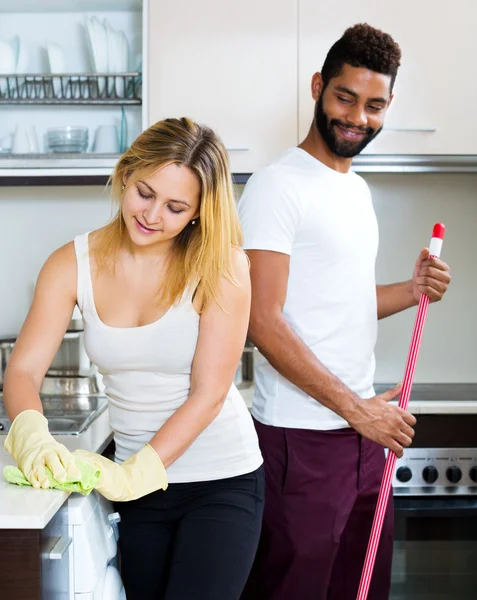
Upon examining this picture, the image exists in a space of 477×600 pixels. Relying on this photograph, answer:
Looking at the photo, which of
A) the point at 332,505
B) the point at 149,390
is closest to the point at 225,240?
the point at 149,390

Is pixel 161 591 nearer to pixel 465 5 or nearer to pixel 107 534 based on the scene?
pixel 107 534

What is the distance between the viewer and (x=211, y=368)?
1.40m

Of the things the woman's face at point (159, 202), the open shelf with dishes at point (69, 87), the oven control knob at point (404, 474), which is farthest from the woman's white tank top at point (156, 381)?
the open shelf with dishes at point (69, 87)

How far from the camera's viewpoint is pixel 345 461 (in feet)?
5.81

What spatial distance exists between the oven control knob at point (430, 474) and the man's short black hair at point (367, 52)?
1005mm

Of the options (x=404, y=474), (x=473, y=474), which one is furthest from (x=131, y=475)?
(x=473, y=474)

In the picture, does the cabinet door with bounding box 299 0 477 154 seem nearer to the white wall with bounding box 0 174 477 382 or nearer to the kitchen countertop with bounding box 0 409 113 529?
the white wall with bounding box 0 174 477 382

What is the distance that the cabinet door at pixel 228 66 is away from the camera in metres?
2.24

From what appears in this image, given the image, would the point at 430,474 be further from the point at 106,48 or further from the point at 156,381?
the point at 106,48

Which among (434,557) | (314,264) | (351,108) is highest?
(351,108)

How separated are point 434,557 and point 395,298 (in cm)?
77

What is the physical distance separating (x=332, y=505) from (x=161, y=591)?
47 cm

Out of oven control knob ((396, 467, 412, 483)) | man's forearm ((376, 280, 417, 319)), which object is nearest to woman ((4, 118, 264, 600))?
man's forearm ((376, 280, 417, 319))

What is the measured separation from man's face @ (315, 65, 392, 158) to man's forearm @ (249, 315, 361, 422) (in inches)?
16.4
